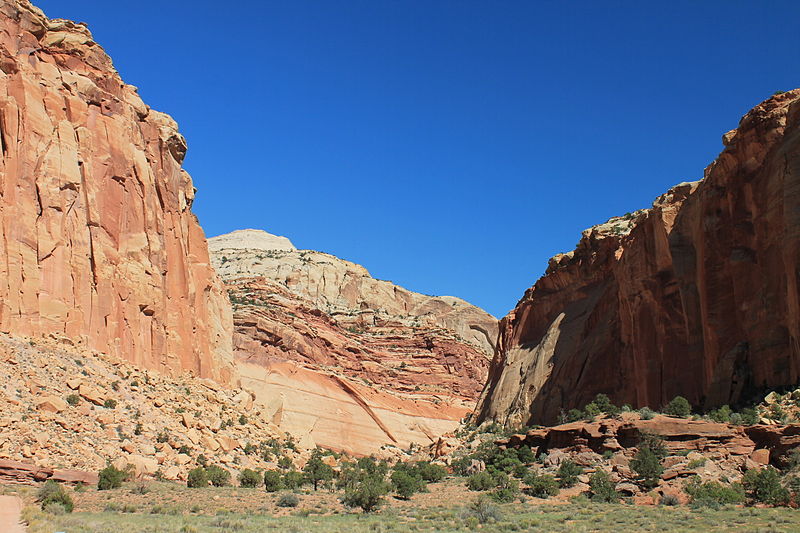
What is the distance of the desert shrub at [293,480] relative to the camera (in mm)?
35000

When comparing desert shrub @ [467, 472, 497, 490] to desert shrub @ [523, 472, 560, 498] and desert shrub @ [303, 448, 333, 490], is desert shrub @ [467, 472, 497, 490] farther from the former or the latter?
desert shrub @ [303, 448, 333, 490]

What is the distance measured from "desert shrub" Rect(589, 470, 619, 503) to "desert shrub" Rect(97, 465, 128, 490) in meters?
17.1

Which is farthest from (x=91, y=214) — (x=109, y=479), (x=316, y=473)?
(x=316, y=473)

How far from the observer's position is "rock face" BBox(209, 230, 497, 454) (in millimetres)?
63969

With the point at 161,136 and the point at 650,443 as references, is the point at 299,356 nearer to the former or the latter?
the point at 161,136

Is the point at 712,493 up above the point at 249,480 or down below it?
below

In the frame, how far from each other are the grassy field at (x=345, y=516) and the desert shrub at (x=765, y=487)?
3.04 ft

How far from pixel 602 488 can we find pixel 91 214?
92.7ft

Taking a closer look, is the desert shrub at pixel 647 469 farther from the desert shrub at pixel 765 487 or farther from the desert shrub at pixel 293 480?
the desert shrub at pixel 293 480

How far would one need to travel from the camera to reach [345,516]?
25.2 m

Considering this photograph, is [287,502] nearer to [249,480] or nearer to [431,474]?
[249,480]

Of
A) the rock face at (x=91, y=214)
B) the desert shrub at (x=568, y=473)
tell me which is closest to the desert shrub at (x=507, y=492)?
the desert shrub at (x=568, y=473)

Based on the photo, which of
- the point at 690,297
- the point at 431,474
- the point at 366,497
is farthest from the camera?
the point at 431,474

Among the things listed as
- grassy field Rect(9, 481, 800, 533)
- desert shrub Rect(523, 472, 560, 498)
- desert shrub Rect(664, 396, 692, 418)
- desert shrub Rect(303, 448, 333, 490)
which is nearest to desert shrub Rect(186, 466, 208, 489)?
grassy field Rect(9, 481, 800, 533)
